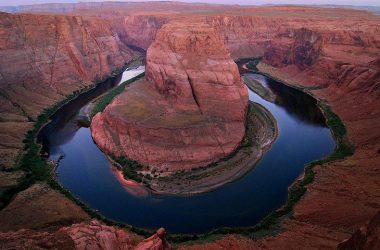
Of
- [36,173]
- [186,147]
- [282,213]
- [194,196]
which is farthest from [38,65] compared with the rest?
[282,213]

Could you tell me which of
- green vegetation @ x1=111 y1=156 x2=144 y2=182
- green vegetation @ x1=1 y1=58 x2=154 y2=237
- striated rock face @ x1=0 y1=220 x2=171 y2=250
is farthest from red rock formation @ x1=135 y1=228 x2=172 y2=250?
green vegetation @ x1=111 y1=156 x2=144 y2=182

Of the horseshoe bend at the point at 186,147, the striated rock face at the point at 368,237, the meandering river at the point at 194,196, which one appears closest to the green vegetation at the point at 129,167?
the horseshoe bend at the point at 186,147

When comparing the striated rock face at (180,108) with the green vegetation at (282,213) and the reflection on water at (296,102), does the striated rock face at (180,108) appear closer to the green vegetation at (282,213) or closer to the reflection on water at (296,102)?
the green vegetation at (282,213)

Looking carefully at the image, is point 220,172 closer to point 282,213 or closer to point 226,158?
point 226,158

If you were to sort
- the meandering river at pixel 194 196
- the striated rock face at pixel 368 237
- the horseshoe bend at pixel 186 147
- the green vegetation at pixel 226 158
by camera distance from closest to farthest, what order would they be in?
the striated rock face at pixel 368 237 < the horseshoe bend at pixel 186 147 < the green vegetation at pixel 226 158 < the meandering river at pixel 194 196

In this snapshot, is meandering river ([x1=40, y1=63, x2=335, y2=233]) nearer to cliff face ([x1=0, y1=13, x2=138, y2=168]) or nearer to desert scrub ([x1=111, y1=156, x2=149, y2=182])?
desert scrub ([x1=111, y1=156, x2=149, y2=182])
